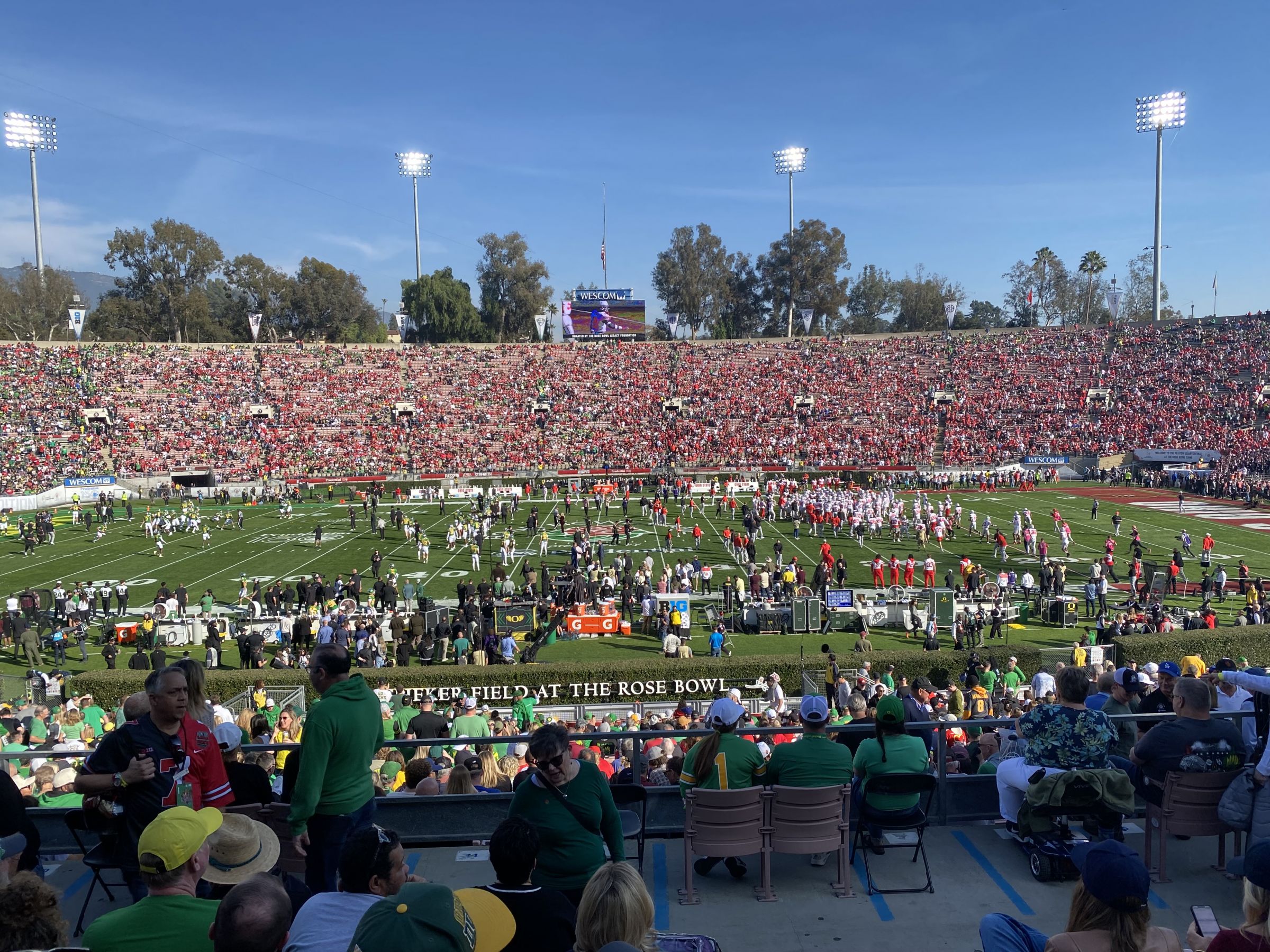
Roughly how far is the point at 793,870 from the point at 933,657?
12.7 metres

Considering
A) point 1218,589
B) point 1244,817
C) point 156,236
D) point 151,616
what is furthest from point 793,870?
point 156,236

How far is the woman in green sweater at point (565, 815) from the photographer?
4332 millimetres

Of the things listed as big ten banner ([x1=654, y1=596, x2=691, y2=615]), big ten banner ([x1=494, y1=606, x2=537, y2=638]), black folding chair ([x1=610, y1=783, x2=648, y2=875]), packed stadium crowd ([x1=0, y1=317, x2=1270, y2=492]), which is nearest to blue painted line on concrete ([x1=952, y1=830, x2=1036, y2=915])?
black folding chair ([x1=610, y1=783, x2=648, y2=875])

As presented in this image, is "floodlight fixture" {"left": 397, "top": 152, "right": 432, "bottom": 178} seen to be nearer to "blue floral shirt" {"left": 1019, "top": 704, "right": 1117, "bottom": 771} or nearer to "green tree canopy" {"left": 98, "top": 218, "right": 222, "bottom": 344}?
"green tree canopy" {"left": 98, "top": 218, "right": 222, "bottom": 344}

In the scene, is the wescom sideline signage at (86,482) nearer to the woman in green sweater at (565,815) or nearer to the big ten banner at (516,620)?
the big ten banner at (516,620)

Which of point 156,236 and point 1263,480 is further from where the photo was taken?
point 156,236

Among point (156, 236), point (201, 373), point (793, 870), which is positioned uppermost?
point (156, 236)

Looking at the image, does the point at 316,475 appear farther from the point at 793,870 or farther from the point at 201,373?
the point at 793,870

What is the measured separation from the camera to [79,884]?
5.79 meters

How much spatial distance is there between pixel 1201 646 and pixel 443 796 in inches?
669

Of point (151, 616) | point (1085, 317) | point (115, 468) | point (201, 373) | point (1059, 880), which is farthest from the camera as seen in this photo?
point (1085, 317)

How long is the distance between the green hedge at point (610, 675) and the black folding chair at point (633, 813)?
1143 centimetres

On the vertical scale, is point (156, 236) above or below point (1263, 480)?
above

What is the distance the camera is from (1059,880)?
18.1ft
